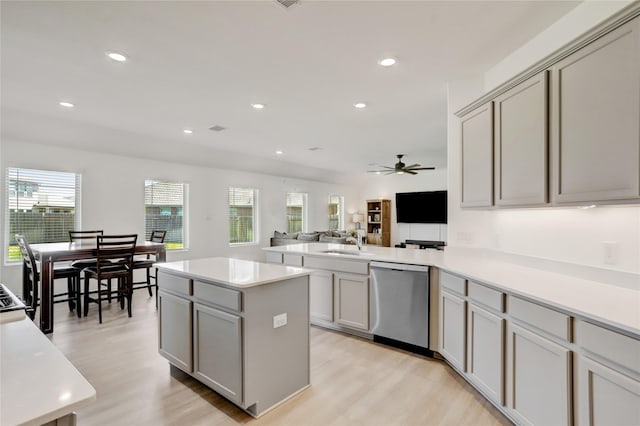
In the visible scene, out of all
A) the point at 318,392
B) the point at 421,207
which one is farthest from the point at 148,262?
the point at 421,207

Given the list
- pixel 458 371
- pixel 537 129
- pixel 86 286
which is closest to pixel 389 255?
pixel 458 371

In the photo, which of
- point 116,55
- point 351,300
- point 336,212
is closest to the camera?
point 116,55

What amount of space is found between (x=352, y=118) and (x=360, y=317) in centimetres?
274

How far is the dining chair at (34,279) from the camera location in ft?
11.8

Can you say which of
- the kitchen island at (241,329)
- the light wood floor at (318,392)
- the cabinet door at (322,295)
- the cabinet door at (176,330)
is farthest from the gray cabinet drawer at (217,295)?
the cabinet door at (322,295)

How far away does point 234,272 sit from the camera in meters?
2.31

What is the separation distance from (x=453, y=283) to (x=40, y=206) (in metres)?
5.93

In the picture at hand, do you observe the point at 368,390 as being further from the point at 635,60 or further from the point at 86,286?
the point at 86,286

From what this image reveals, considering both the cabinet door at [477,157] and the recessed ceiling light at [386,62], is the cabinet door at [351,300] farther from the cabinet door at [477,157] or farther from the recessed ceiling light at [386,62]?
the recessed ceiling light at [386,62]

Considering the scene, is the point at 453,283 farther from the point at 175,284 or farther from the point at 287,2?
the point at 287,2

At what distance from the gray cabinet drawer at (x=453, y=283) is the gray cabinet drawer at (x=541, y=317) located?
0.47m

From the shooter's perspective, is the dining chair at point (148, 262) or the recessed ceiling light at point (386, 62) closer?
the recessed ceiling light at point (386, 62)

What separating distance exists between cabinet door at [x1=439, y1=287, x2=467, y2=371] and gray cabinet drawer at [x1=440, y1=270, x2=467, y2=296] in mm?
58

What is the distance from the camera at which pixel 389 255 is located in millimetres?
3295
